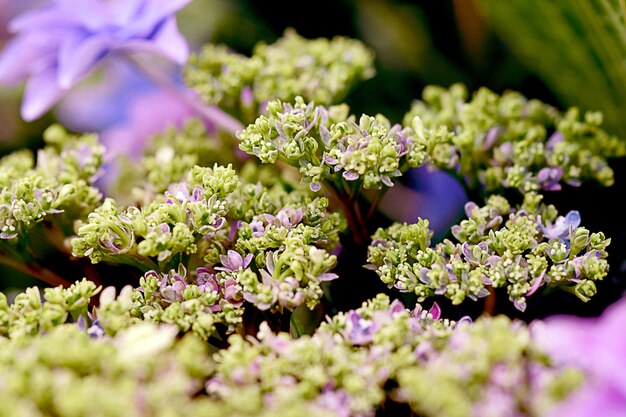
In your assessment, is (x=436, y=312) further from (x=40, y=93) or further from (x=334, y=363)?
(x=40, y=93)

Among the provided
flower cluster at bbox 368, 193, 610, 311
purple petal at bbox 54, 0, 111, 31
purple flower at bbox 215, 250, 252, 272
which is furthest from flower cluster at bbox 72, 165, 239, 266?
purple petal at bbox 54, 0, 111, 31

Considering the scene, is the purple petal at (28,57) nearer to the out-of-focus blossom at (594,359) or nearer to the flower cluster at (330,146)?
the flower cluster at (330,146)

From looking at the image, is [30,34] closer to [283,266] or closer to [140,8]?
[140,8]

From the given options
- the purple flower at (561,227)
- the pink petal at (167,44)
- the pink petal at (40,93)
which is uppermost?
the pink petal at (167,44)

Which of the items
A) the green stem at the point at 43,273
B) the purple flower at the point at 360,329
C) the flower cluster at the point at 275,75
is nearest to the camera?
the purple flower at the point at 360,329

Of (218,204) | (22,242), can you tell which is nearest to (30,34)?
(22,242)

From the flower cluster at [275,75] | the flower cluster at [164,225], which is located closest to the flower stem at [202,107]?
the flower cluster at [275,75]

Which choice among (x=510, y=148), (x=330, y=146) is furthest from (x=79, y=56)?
(x=510, y=148)

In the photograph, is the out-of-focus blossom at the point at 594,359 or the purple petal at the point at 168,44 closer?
the out-of-focus blossom at the point at 594,359
